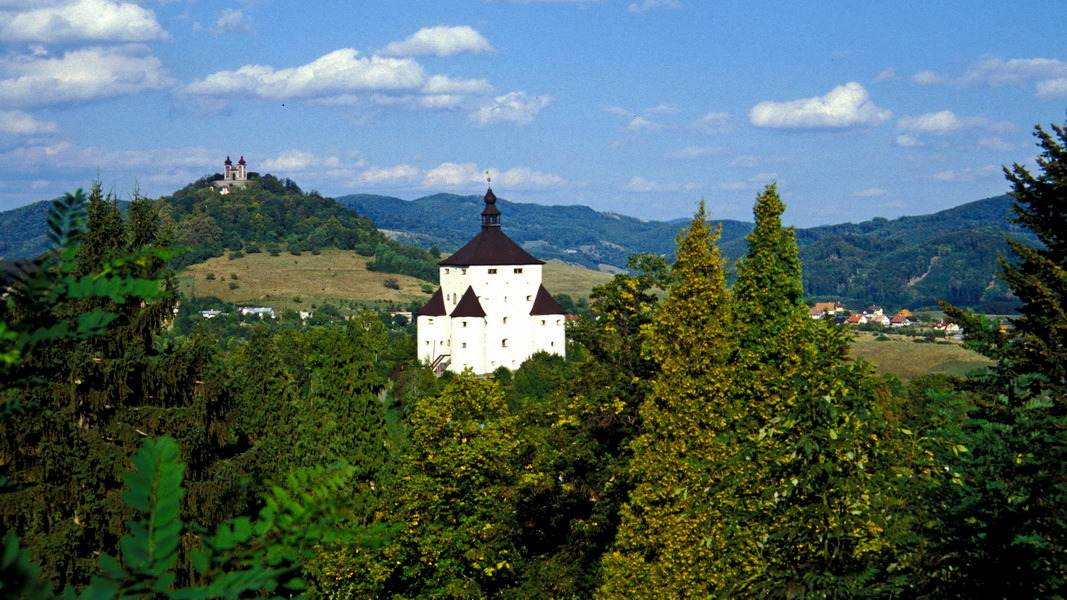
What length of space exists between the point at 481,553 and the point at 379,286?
566 ft

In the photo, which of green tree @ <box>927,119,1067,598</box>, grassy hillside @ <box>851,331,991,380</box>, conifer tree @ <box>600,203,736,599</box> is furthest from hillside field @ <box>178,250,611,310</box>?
green tree @ <box>927,119,1067,598</box>

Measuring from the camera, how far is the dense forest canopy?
4.03 meters

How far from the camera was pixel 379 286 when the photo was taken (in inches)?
7653

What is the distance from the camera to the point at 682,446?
72.1ft

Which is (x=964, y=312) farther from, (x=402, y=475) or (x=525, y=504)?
(x=525, y=504)

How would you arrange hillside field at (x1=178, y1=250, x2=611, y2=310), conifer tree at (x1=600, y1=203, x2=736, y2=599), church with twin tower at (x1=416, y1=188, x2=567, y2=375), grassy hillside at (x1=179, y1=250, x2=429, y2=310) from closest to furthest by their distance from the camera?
conifer tree at (x1=600, y1=203, x2=736, y2=599) < church with twin tower at (x1=416, y1=188, x2=567, y2=375) < hillside field at (x1=178, y1=250, x2=611, y2=310) < grassy hillside at (x1=179, y1=250, x2=429, y2=310)

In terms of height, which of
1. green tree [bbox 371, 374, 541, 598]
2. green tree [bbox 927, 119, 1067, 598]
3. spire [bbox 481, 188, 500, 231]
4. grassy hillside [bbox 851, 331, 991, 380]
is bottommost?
grassy hillside [bbox 851, 331, 991, 380]

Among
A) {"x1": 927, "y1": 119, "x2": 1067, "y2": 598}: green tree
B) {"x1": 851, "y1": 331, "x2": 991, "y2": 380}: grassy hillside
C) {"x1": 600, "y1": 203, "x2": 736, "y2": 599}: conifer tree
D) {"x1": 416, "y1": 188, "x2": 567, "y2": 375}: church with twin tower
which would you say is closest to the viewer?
{"x1": 927, "y1": 119, "x2": 1067, "y2": 598}: green tree

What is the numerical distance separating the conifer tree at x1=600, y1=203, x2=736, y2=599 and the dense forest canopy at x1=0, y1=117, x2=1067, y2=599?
6 centimetres

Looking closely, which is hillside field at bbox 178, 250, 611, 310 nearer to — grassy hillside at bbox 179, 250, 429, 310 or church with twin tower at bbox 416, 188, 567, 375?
grassy hillside at bbox 179, 250, 429, 310

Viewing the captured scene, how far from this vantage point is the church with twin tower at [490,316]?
94875 millimetres

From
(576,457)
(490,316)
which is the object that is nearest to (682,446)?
(576,457)

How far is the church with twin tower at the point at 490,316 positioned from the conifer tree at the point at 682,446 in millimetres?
70651

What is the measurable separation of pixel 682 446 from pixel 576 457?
716 cm
